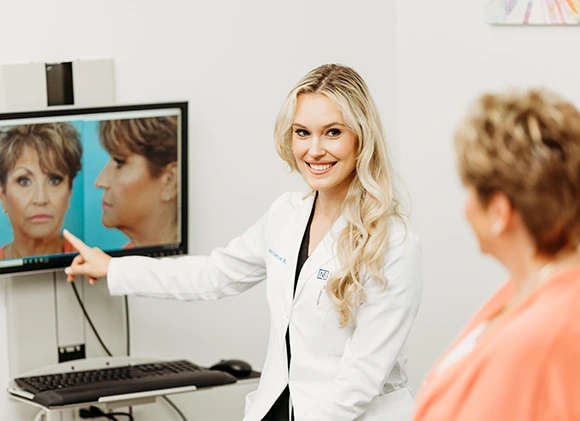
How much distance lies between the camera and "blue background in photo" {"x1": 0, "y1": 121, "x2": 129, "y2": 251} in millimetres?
2691

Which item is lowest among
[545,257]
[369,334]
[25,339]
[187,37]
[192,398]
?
[192,398]

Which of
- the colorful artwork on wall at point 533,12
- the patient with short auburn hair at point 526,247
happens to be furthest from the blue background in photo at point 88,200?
the patient with short auburn hair at point 526,247

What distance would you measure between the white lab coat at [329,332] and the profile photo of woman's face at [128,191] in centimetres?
47

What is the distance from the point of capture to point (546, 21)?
2.69m

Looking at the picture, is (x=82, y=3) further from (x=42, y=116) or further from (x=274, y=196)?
(x=274, y=196)

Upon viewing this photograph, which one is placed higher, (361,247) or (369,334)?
(361,247)

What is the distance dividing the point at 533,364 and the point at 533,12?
174cm

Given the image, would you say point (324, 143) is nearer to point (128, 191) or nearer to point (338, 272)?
point (338, 272)

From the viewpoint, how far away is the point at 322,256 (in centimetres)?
227

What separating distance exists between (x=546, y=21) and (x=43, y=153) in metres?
1.44

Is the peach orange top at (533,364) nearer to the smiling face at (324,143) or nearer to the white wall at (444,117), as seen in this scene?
the smiling face at (324,143)

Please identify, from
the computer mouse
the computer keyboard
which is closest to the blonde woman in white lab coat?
the computer keyboard

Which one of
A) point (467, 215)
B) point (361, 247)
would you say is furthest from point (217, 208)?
point (467, 215)

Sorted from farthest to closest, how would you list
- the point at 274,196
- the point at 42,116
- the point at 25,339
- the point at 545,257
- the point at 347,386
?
1. the point at 274,196
2. the point at 25,339
3. the point at 42,116
4. the point at 347,386
5. the point at 545,257
